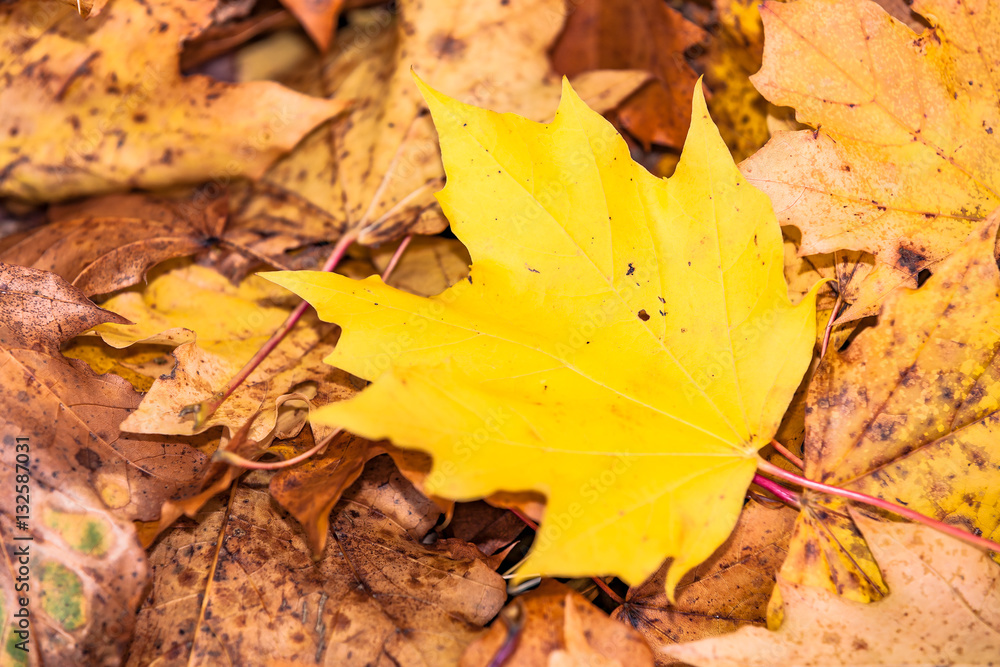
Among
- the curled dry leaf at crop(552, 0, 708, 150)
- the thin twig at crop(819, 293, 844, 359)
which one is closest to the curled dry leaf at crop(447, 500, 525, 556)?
the thin twig at crop(819, 293, 844, 359)

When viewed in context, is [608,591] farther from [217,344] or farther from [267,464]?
[217,344]

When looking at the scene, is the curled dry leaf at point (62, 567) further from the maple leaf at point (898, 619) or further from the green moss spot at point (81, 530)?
the maple leaf at point (898, 619)

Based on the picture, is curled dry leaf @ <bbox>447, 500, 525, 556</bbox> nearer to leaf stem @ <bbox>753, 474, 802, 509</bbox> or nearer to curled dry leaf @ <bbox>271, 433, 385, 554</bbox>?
curled dry leaf @ <bbox>271, 433, 385, 554</bbox>

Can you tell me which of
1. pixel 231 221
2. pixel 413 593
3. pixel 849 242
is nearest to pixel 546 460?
pixel 413 593

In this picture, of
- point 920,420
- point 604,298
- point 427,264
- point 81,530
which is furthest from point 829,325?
point 81,530

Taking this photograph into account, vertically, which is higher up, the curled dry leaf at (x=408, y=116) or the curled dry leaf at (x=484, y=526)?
the curled dry leaf at (x=408, y=116)

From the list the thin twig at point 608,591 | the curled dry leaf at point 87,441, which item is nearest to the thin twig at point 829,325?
the thin twig at point 608,591
